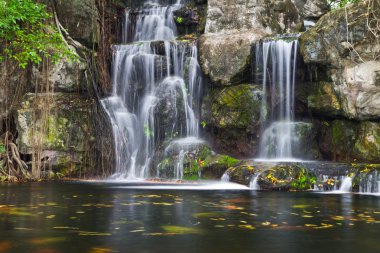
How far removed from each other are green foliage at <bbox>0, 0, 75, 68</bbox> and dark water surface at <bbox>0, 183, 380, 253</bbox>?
3875 millimetres

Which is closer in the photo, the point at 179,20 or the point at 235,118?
the point at 235,118

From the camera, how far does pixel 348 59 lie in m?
13.7

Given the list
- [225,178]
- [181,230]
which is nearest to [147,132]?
[225,178]

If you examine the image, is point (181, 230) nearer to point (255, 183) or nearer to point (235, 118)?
point (255, 183)

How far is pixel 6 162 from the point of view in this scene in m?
12.6

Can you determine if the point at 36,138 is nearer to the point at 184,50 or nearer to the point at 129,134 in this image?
the point at 129,134

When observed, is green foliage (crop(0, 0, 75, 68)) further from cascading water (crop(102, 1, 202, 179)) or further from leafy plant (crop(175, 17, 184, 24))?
leafy plant (crop(175, 17, 184, 24))

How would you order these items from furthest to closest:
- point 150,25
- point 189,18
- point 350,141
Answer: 1. point 189,18
2. point 150,25
3. point 350,141

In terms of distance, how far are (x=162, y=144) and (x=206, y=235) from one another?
925cm

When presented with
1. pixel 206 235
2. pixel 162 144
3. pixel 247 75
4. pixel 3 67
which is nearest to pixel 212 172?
pixel 162 144

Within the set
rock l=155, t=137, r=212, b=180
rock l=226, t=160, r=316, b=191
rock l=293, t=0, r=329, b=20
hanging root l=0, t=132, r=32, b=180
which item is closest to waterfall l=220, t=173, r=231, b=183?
rock l=226, t=160, r=316, b=191

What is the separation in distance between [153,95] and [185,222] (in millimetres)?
9494

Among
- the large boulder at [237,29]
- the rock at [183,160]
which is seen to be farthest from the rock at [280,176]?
the large boulder at [237,29]

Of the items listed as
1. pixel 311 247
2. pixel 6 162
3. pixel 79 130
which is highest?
pixel 79 130
